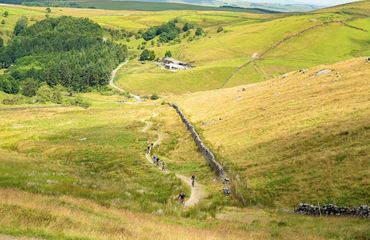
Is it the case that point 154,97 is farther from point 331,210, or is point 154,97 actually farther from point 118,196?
point 331,210

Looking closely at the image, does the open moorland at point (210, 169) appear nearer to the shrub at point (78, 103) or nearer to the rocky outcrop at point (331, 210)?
the rocky outcrop at point (331, 210)

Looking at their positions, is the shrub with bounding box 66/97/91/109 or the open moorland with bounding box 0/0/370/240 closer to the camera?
the open moorland with bounding box 0/0/370/240

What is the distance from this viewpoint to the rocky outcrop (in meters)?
37.1

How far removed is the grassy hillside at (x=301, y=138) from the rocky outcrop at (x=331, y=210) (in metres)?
1.71

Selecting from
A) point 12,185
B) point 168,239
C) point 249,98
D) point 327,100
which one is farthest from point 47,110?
point 168,239

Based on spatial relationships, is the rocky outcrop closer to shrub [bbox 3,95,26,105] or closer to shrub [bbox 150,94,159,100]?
shrub [bbox 3,95,26,105]

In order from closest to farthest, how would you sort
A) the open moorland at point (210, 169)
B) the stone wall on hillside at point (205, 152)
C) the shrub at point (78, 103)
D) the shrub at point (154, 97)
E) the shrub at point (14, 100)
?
the open moorland at point (210, 169), the stone wall on hillside at point (205, 152), the shrub at point (78, 103), the shrub at point (14, 100), the shrub at point (154, 97)

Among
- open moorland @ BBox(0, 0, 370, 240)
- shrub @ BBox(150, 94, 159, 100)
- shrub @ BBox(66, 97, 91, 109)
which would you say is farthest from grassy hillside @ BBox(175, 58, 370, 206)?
shrub @ BBox(150, 94, 159, 100)

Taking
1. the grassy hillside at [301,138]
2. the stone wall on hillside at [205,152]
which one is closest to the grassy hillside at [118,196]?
the stone wall on hillside at [205,152]

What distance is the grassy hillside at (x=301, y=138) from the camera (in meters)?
44.3

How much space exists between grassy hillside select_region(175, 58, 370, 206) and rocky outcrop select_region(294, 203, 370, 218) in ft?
5.60

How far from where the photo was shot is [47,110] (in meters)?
147

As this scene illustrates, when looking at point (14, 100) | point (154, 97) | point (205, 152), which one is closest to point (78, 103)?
point (14, 100)

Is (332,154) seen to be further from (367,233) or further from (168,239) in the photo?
(168,239)
